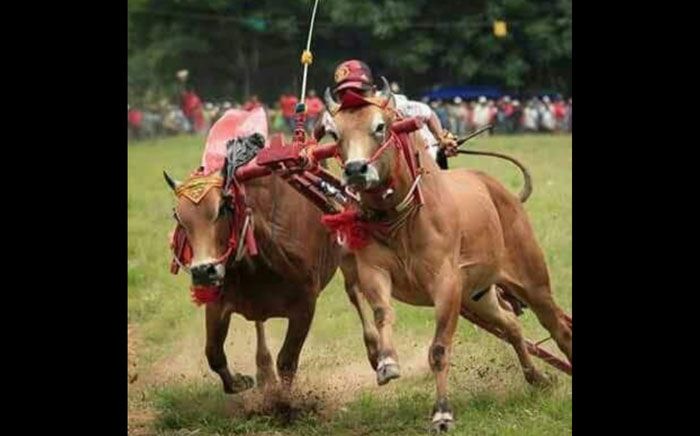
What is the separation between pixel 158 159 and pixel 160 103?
12.6 metres

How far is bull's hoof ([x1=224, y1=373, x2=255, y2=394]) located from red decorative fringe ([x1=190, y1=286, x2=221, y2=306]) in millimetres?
926

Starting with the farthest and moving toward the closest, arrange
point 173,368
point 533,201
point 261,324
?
point 533,201
point 173,368
point 261,324

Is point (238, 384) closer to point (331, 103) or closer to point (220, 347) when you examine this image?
point (220, 347)

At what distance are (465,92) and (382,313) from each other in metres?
38.2

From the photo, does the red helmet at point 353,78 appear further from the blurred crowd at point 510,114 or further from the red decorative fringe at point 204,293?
the blurred crowd at point 510,114

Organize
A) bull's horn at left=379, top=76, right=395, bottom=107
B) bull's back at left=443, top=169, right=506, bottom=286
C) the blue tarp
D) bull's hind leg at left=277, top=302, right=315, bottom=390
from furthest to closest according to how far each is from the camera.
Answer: the blue tarp, bull's hind leg at left=277, top=302, right=315, bottom=390, bull's back at left=443, top=169, right=506, bottom=286, bull's horn at left=379, top=76, right=395, bottom=107

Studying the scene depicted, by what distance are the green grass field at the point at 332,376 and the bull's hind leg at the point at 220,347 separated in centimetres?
14

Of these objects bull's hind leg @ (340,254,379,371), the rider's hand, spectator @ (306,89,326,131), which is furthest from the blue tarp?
the rider's hand

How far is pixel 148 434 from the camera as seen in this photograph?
9961mm

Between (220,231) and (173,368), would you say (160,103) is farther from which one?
(220,231)

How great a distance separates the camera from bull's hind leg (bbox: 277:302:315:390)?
9.94m

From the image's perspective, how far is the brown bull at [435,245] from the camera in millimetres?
8656

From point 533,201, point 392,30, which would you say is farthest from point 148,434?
point 392,30

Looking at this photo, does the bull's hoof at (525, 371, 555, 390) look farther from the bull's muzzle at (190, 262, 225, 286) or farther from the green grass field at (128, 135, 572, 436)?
the bull's muzzle at (190, 262, 225, 286)
